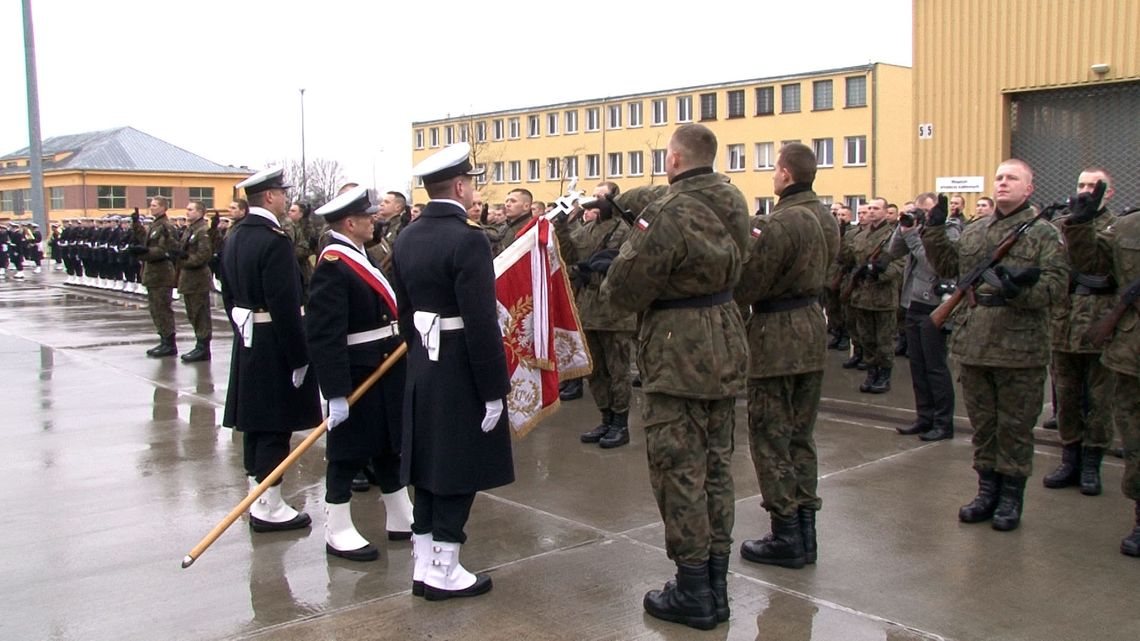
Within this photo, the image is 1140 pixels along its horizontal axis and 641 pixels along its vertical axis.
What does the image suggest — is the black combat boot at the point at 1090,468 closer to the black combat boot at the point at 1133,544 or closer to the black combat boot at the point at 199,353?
the black combat boot at the point at 1133,544

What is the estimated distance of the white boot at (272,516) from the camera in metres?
5.55

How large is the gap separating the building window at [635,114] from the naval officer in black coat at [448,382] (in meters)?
52.2

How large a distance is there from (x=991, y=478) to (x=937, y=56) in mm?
9422

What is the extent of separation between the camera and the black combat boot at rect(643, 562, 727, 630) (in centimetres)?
411

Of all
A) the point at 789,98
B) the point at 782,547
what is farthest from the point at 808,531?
the point at 789,98

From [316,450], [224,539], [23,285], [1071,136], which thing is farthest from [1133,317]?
[23,285]

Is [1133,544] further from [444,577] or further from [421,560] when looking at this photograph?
[421,560]

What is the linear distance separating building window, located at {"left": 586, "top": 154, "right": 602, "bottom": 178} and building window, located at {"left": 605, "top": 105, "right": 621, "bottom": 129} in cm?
201

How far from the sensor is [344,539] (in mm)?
5043

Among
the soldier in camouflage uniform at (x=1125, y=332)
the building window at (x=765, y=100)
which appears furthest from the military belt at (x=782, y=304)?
the building window at (x=765, y=100)

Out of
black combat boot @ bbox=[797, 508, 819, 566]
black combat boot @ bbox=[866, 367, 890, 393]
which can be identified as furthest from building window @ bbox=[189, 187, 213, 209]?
black combat boot @ bbox=[797, 508, 819, 566]

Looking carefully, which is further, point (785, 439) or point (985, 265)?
point (985, 265)

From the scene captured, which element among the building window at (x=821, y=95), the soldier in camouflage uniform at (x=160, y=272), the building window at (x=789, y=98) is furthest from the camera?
the building window at (x=789, y=98)

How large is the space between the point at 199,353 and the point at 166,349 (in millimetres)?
784
